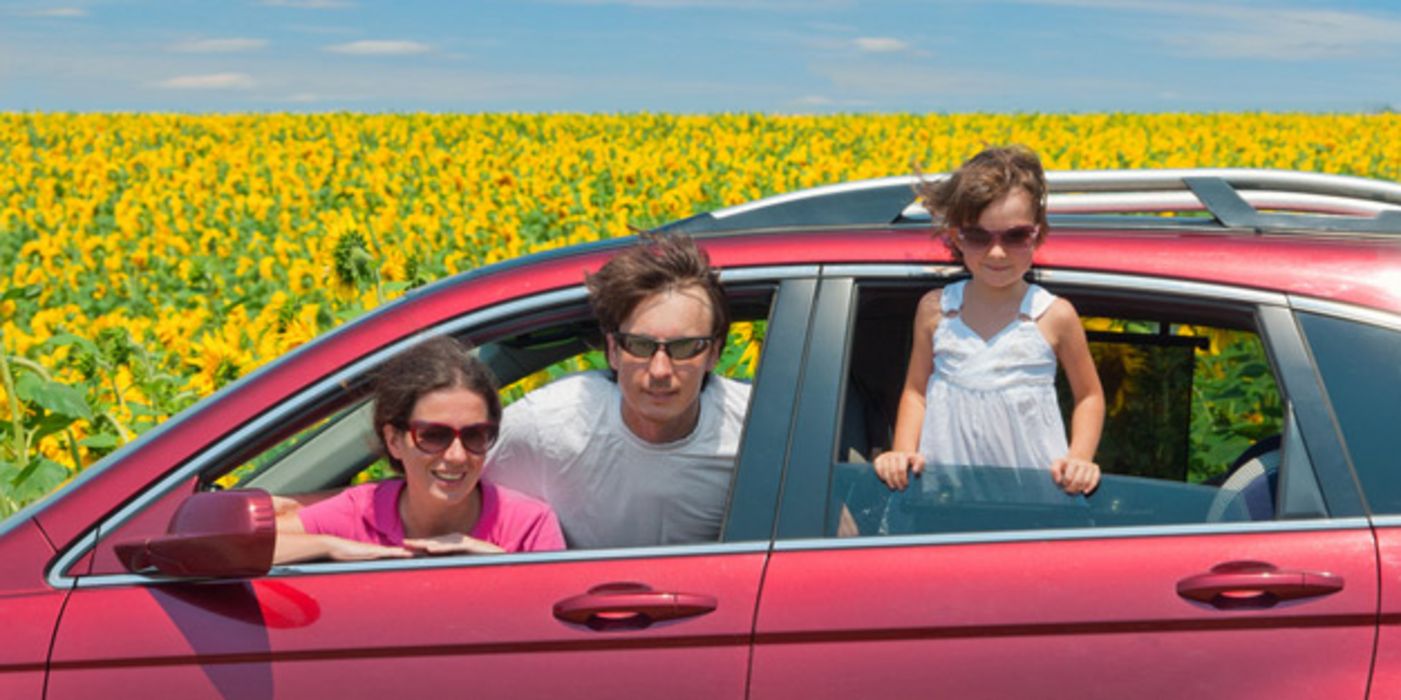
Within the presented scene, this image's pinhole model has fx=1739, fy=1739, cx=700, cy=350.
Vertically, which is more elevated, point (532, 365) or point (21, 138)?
point (21, 138)

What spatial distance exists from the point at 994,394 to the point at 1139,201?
0.50 m

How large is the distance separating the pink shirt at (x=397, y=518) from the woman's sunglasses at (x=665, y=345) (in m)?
0.33

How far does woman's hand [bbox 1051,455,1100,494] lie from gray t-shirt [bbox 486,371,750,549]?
0.54 meters

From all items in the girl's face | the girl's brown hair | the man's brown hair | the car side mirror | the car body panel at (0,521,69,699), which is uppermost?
the girl's brown hair

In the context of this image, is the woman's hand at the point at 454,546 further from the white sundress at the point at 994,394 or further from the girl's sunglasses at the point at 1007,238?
the girl's sunglasses at the point at 1007,238

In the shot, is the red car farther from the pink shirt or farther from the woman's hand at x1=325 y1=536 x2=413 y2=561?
the pink shirt

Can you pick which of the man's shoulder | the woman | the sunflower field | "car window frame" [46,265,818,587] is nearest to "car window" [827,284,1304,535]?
"car window frame" [46,265,818,587]

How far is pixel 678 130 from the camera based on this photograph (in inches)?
1307

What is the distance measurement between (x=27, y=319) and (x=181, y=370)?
559 centimetres

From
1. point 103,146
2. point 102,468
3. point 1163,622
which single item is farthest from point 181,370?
point 103,146

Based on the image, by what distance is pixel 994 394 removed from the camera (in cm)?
314

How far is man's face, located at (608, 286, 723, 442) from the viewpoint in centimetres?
297

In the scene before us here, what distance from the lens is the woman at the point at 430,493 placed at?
114 inches

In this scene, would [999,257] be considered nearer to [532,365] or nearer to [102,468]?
[532,365]
